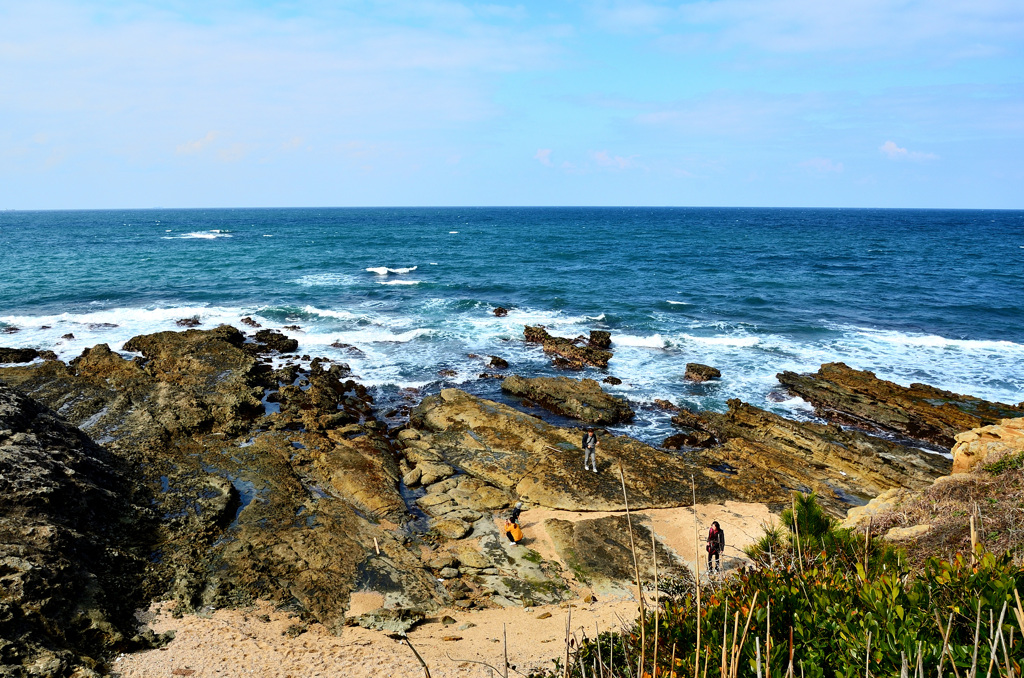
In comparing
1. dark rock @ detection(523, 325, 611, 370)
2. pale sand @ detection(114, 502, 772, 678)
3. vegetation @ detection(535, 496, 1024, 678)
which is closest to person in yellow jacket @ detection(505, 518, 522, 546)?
pale sand @ detection(114, 502, 772, 678)

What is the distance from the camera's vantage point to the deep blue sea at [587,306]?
27484mm

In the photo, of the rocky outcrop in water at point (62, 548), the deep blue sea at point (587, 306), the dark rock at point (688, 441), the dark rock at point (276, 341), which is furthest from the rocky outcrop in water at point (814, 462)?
the dark rock at point (276, 341)

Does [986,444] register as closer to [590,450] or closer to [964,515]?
[964,515]

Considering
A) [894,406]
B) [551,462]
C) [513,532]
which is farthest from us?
[894,406]

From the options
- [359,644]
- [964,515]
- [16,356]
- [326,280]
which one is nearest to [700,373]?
[964,515]

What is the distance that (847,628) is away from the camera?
4.82m

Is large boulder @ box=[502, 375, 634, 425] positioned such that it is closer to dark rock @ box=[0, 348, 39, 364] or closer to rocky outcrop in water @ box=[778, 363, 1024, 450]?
rocky outcrop in water @ box=[778, 363, 1024, 450]

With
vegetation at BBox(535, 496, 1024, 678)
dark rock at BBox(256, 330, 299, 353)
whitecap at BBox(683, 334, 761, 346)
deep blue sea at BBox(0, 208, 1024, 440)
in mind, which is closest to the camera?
vegetation at BBox(535, 496, 1024, 678)

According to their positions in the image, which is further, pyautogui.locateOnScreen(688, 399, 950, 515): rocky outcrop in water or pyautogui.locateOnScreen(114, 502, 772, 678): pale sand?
pyautogui.locateOnScreen(688, 399, 950, 515): rocky outcrop in water

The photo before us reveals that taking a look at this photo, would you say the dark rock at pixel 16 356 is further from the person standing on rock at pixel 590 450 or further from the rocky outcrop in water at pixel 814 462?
the rocky outcrop in water at pixel 814 462

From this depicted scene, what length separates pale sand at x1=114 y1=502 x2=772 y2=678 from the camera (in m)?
10.1

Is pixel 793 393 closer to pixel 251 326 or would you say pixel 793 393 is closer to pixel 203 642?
pixel 203 642

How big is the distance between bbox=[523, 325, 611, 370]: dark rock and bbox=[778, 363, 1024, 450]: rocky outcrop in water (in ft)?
28.2

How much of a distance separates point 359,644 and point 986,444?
51.7ft
